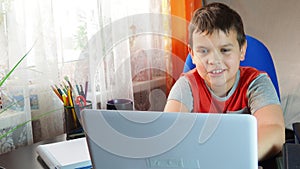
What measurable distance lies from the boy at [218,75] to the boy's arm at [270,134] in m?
0.10

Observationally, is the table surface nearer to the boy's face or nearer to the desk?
the desk

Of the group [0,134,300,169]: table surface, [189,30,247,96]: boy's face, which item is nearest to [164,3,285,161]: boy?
[189,30,247,96]: boy's face

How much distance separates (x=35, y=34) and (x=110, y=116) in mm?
783

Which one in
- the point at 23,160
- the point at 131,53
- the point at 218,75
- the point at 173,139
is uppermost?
the point at 131,53

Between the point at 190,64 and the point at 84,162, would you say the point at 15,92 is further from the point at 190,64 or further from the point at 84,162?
the point at 190,64

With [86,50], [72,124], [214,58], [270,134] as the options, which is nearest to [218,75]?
[214,58]

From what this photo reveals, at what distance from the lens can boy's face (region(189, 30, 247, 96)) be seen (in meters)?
1.20

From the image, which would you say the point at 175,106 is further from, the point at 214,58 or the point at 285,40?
the point at 285,40

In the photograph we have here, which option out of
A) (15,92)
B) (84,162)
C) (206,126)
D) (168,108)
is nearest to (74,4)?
(15,92)

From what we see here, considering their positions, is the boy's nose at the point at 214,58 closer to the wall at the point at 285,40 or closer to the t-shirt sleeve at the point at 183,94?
the t-shirt sleeve at the point at 183,94

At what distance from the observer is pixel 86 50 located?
1.58 meters

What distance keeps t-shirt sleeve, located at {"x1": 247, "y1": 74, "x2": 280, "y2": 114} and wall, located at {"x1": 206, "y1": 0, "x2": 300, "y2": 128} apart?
1023 millimetres

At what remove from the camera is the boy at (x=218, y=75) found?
3.90 ft

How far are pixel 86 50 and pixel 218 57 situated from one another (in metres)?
0.62
